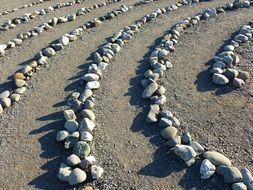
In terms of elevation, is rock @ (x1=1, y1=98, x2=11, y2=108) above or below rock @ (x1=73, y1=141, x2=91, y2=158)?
above

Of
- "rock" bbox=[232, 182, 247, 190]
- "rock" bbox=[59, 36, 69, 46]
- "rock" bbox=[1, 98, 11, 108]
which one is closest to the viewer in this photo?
"rock" bbox=[232, 182, 247, 190]

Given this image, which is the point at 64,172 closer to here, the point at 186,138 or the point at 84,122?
the point at 84,122

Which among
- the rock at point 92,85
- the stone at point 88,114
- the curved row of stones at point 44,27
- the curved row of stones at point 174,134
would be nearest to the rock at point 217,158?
the curved row of stones at point 174,134

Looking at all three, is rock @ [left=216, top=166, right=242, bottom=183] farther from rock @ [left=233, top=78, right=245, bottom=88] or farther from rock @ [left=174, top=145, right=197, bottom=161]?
rock @ [left=233, top=78, right=245, bottom=88]

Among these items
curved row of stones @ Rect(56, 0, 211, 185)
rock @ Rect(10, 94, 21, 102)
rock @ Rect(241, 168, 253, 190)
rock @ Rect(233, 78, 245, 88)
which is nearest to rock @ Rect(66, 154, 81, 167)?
curved row of stones @ Rect(56, 0, 211, 185)

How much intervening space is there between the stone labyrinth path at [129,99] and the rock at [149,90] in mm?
19

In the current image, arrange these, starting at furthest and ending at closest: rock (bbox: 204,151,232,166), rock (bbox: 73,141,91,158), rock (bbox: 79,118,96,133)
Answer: rock (bbox: 79,118,96,133)
rock (bbox: 73,141,91,158)
rock (bbox: 204,151,232,166)

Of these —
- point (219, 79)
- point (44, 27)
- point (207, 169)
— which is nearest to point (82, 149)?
point (207, 169)

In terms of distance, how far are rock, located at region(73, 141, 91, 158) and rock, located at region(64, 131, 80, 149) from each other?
113 mm

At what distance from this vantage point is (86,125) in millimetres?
5863

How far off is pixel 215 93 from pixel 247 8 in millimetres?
3820

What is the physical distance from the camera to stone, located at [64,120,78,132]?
19.4ft

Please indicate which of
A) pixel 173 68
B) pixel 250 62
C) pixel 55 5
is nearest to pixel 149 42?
pixel 173 68

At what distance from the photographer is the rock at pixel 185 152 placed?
17.2 ft
